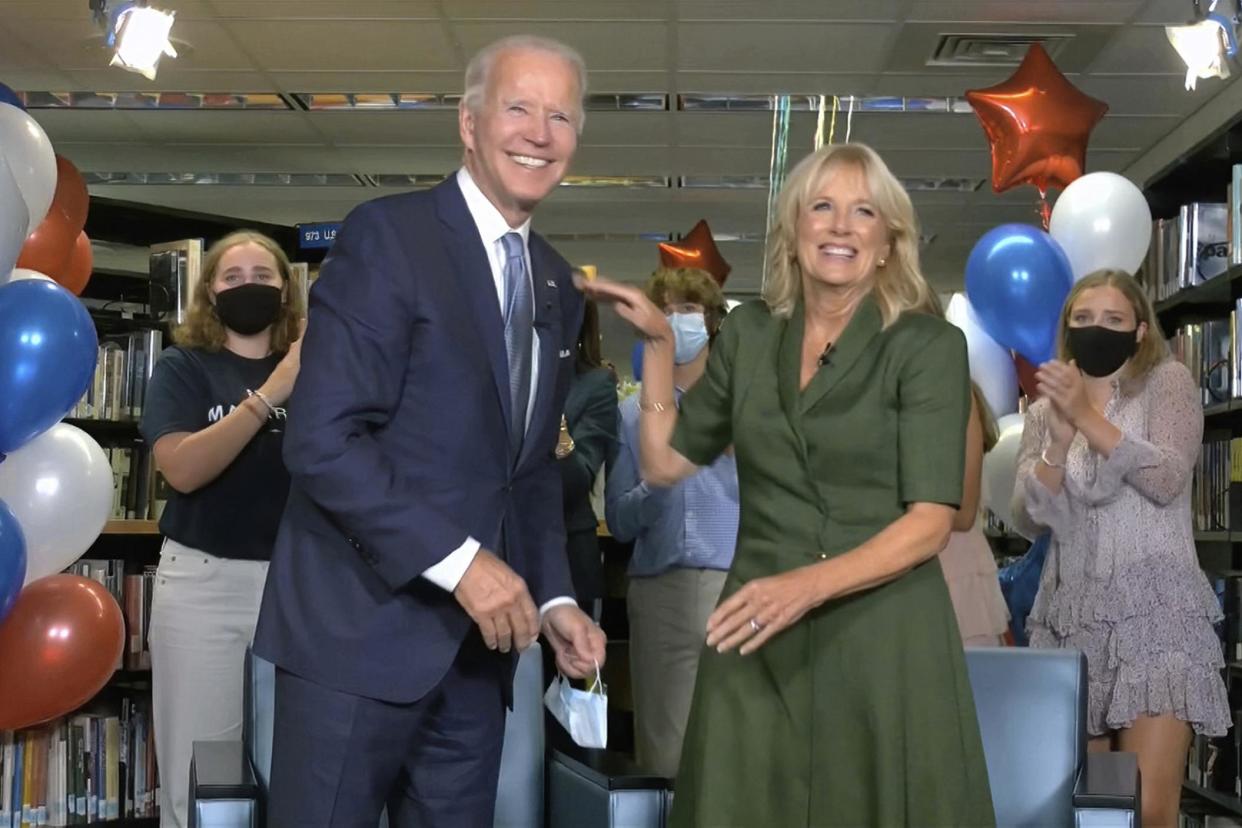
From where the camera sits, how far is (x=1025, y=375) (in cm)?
434

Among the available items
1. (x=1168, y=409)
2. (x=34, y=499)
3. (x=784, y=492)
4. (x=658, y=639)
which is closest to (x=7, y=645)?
Answer: (x=34, y=499)

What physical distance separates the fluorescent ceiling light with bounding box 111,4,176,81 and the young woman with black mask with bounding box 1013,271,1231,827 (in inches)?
116

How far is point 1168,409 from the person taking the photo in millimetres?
3020

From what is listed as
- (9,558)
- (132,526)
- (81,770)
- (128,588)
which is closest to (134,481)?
(128,588)

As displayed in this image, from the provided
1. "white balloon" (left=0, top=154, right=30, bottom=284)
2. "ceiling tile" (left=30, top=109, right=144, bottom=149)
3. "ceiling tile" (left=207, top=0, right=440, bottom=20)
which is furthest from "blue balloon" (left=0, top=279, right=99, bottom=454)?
"ceiling tile" (left=30, top=109, right=144, bottom=149)

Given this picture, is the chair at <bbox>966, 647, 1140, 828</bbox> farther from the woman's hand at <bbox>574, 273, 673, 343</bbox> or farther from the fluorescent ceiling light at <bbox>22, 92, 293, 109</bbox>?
the fluorescent ceiling light at <bbox>22, 92, 293, 109</bbox>

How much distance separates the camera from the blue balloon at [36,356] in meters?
2.68

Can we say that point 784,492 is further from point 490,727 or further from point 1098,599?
point 1098,599

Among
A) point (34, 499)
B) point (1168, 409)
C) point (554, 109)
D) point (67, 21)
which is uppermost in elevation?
point (67, 21)

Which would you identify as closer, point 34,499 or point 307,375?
point 307,375

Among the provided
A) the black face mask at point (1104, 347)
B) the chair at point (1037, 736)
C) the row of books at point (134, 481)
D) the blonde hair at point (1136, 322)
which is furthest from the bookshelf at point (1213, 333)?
the row of books at point (134, 481)

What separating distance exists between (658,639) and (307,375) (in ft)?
6.04

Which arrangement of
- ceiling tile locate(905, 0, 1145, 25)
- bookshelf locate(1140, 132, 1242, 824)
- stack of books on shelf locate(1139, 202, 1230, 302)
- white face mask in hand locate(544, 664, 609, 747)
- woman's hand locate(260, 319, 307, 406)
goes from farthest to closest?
ceiling tile locate(905, 0, 1145, 25), stack of books on shelf locate(1139, 202, 1230, 302), bookshelf locate(1140, 132, 1242, 824), woman's hand locate(260, 319, 307, 406), white face mask in hand locate(544, 664, 609, 747)

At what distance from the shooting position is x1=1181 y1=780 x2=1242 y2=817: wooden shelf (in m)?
4.38
